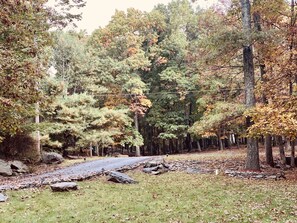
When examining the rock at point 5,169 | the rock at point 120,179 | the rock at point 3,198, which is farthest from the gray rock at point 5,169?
the rock at point 120,179

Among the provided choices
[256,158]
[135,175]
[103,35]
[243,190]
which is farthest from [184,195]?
[103,35]

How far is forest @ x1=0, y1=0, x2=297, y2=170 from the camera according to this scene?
30.3 ft

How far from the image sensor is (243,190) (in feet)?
30.7

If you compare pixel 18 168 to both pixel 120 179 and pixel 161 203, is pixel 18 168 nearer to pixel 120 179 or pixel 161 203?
pixel 120 179

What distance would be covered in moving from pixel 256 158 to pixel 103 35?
22346 mm

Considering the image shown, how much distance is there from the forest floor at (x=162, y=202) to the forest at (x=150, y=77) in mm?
1947

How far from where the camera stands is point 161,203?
318 inches

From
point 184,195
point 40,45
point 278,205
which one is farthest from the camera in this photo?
point 40,45

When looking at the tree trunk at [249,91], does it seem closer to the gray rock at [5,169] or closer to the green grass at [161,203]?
the green grass at [161,203]

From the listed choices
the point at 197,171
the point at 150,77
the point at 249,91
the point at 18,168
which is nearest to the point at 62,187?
the point at 18,168

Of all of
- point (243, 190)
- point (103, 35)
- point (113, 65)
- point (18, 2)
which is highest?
point (103, 35)

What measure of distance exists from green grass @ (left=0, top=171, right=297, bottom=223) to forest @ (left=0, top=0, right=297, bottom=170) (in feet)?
6.65

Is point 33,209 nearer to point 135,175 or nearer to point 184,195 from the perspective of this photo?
point 184,195

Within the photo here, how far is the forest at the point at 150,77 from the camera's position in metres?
9.25
